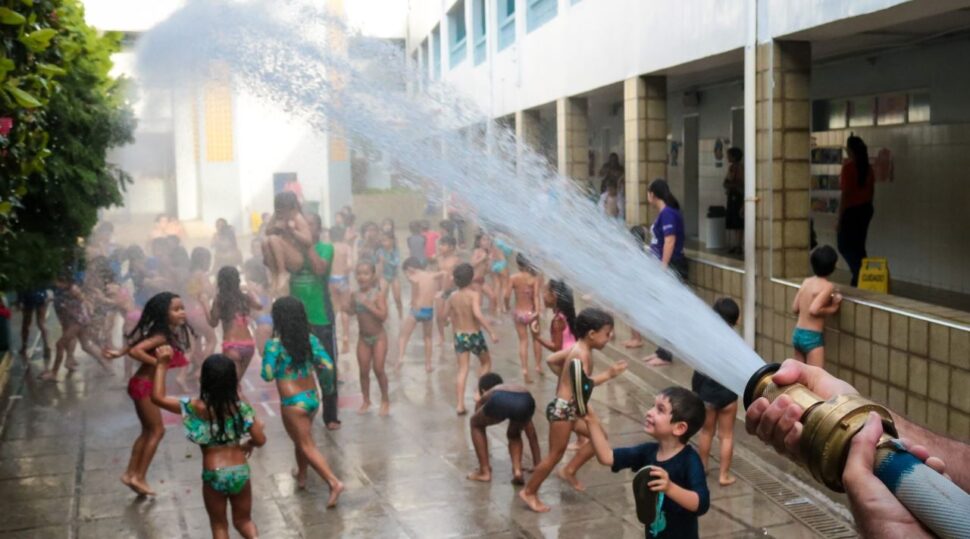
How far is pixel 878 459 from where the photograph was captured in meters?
1.89

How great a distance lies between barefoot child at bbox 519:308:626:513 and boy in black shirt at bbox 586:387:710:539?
1410 mm

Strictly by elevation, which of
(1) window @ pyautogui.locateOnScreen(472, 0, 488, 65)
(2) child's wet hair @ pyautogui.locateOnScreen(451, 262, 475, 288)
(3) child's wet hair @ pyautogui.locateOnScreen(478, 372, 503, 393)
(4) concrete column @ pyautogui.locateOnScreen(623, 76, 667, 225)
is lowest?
(3) child's wet hair @ pyautogui.locateOnScreen(478, 372, 503, 393)

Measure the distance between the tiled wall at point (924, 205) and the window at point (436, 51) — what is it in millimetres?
16624

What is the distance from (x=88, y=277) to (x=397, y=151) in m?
4.59

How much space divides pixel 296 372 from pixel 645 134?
21.2 ft

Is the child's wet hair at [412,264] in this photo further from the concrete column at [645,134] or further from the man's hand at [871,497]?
the man's hand at [871,497]

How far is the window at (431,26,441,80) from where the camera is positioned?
1081 inches

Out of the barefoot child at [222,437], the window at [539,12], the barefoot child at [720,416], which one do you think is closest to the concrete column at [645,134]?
the window at [539,12]

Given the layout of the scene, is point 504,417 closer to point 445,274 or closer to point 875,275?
point 875,275

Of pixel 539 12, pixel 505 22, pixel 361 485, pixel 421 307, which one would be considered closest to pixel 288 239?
pixel 361 485

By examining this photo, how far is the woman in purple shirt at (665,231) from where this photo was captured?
9.71 meters

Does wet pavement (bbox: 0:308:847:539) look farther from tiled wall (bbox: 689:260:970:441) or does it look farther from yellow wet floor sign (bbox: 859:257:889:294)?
yellow wet floor sign (bbox: 859:257:889:294)

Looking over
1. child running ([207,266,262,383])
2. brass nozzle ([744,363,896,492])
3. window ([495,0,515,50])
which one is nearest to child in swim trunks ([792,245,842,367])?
child running ([207,266,262,383])

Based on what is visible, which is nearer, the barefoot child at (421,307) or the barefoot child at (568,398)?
the barefoot child at (568,398)
